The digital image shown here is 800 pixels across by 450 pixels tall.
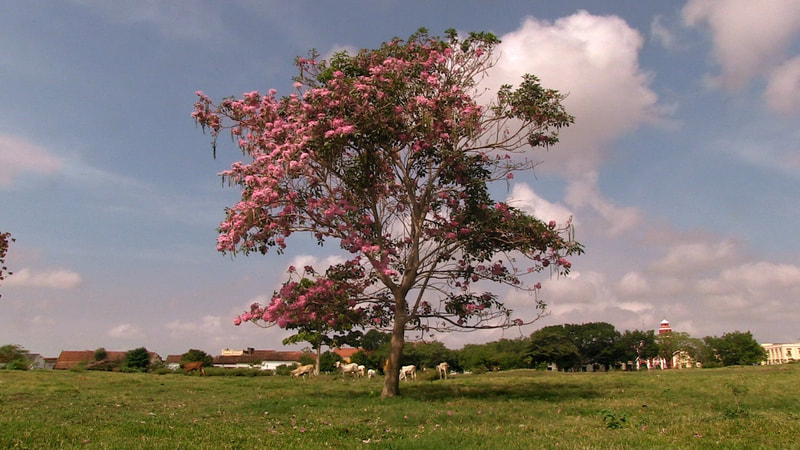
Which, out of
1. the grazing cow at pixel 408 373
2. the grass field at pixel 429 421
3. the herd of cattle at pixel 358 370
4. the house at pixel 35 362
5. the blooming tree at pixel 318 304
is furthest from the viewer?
the house at pixel 35 362

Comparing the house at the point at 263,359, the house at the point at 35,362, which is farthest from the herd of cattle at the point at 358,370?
the house at the point at 263,359

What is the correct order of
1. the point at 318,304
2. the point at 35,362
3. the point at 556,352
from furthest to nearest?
the point at 556,352 < the point at 35,362 < the point at 318,304

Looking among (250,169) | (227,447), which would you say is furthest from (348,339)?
(227,447)

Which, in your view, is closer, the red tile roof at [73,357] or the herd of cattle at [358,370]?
the herd of cattle at [358,370]

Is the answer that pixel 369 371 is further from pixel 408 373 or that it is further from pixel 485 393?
pixel 485 393

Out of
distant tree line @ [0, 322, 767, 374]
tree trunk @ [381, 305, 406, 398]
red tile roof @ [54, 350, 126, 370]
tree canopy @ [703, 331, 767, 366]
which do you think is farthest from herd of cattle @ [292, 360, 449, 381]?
tree canopy @ [703, 331, 767, 366]

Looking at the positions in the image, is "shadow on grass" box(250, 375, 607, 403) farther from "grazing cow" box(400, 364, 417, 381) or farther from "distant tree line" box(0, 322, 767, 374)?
"distant tree line" box(0, 322, 767, 374)

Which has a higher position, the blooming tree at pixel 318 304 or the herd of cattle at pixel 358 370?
the blooming tree at pixel 318 304

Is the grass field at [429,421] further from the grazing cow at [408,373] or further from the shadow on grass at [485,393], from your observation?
the grazing cow at [408,373]

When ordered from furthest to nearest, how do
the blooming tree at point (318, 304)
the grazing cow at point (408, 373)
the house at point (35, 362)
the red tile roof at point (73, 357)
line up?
the red tile roof at point (73, 357) → the house at point (35, 362) → the grazing cow at point (408, 373) → the blooming tree at point (318, 304)

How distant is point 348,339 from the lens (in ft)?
181

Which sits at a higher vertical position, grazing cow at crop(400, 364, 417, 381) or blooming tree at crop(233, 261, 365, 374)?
blooming tree at crop(233, 261, 365, 374)

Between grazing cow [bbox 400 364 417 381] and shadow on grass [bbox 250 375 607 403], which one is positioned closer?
shadow on grass [bbox 250 375 607 403]

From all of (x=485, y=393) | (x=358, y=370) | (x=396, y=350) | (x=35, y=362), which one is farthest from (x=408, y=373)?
(x=35, y=362)
